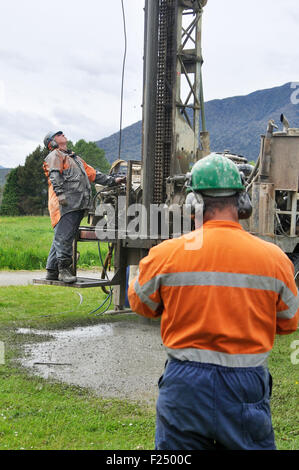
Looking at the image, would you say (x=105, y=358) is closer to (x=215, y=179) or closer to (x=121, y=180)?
(x=121, y=180)

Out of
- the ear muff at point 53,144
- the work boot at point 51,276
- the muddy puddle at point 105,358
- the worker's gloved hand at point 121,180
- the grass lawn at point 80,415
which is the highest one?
the ear muff at point 53,144

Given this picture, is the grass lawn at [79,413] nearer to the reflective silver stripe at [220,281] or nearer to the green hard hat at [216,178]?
the reflective silver stripe at [220,281]

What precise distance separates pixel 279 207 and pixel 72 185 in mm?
3024

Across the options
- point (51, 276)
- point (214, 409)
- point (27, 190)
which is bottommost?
point (51, 276)

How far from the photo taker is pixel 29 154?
2675 inches

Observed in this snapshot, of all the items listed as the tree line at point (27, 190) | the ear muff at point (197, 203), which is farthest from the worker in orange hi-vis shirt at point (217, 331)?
the tree line at point (27, 190)

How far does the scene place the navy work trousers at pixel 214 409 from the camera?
2428mm

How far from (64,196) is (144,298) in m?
5.65

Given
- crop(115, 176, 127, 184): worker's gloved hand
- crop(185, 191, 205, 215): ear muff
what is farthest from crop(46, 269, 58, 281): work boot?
crop(185, 191, 205, 215): ear muff

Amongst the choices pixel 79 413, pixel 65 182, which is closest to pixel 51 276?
pixel 65 182

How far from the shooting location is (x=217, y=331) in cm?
247

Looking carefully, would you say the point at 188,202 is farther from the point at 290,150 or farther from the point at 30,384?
the point at 290,150

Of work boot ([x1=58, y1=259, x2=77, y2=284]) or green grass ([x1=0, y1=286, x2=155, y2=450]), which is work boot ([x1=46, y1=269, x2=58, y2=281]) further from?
green grass ([x1=0, y1=286, x2=155, y2=450])

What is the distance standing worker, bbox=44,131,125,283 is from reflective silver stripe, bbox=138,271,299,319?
18.6ft
